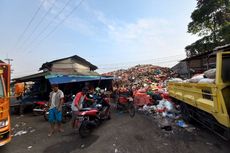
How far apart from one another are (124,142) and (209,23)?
19279 millimetres

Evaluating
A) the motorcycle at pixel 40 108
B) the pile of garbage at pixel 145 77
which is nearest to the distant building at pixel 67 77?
the motorcycle at pixel 40 108

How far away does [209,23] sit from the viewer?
62.5 ft

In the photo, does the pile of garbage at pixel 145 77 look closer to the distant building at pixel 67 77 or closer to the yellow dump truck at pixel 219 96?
the distant building at pixel 67 77

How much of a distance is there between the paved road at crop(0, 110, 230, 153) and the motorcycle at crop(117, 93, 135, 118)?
77.6 inches

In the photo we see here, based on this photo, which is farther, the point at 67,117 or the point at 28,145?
the point at 67,117

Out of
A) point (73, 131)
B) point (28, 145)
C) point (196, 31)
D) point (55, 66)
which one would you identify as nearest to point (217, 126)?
point (73, 131)

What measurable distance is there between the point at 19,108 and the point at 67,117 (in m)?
4.56

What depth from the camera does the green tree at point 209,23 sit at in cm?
1775

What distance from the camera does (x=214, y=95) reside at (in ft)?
10.8

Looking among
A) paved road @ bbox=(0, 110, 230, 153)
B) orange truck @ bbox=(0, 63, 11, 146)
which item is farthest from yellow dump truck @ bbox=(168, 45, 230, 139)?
orange truck @ bbox=(0, 63, 11, 146)

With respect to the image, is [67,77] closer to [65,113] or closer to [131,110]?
[65,113]

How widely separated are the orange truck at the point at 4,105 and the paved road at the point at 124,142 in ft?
2.19

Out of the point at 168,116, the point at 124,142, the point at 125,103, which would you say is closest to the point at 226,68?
the point at 124,142

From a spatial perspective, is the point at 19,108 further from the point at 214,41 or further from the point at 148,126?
the point at 214,41
